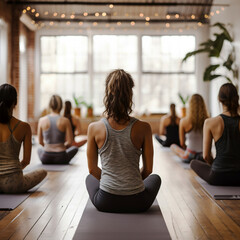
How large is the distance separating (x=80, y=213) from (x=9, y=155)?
2.52 feet

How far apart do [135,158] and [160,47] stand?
865cm

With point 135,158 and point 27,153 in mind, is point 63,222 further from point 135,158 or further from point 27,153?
point 27,153

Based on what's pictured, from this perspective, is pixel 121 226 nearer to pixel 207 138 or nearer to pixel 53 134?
pixel 207 138

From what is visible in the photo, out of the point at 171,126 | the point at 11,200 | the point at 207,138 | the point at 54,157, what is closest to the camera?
the point at 11,200

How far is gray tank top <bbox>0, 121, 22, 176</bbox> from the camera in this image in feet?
10.1

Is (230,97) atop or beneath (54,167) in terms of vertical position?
atop

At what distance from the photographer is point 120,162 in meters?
2.37

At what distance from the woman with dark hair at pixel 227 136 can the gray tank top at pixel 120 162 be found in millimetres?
1215

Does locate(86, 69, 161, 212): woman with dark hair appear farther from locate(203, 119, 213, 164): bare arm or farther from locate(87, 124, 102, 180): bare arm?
locate(203, 119, 213, 164): bare arm

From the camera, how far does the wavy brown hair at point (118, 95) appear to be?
2.31 m

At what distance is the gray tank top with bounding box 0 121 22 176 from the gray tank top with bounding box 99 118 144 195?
0.99 metres

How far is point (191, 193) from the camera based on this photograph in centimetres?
343

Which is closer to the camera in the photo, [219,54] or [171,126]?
[171,126]

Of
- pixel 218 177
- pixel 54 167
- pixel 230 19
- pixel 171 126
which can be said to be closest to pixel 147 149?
pixel 218 177
